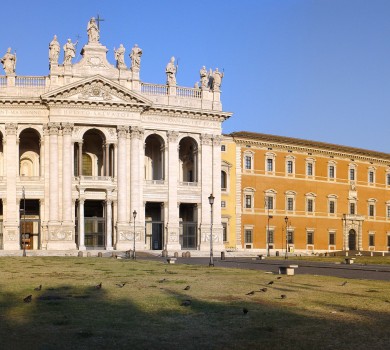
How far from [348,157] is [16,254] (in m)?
46.8

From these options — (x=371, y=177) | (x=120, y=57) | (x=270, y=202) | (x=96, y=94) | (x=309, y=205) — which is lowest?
(x=309, y=205)

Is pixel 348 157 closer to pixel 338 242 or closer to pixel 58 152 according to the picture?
pixel 338 242

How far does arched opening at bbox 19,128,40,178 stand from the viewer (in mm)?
66938

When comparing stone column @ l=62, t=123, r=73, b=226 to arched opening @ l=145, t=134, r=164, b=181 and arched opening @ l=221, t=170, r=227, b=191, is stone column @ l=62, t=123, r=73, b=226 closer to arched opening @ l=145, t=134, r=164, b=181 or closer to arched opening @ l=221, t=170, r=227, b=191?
arched opening @ l=145, t=134, r=164, b=181

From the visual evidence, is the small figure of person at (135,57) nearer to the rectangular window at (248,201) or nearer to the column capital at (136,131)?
the column capital at (136,131)

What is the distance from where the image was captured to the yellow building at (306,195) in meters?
75.8

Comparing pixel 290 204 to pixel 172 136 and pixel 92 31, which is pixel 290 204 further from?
pixel 92 31

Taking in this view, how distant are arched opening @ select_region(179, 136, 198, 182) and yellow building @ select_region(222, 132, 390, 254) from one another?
4152mm

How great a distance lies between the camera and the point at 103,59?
218 ft

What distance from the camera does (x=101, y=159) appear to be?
68.8 metres

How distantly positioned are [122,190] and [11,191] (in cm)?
1064

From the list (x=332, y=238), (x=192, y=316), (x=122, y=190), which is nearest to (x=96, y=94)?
(x=122, y=190)

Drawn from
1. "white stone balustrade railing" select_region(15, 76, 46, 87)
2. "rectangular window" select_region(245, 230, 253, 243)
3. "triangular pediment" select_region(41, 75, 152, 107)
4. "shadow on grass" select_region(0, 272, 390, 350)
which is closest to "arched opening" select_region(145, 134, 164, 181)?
"triangular pediment" select_region(41, 75, 152, 107)

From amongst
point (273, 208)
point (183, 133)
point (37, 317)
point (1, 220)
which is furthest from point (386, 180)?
point (37, 317)
